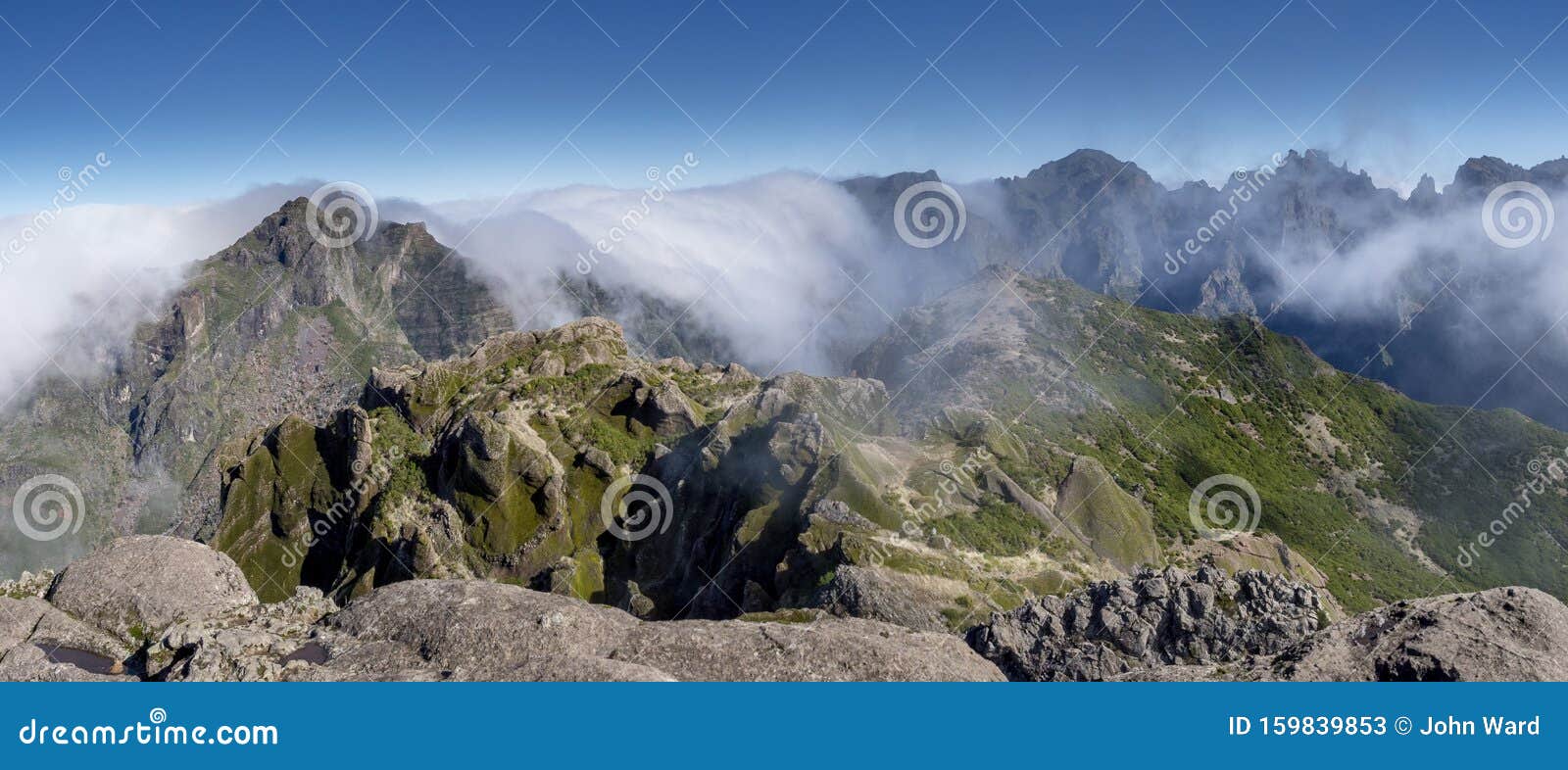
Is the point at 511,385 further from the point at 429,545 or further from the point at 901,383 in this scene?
the point at 901,383

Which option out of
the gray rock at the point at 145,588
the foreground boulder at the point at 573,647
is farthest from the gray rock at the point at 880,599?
the gray rock at the point at 145,588

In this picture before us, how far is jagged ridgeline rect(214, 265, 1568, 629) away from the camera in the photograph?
165ft

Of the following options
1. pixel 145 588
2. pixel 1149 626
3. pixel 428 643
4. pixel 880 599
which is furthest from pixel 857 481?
pixel 145 588

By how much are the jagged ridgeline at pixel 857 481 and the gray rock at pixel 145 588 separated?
23.5 m

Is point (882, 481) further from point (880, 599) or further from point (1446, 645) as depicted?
point (1446, 645)

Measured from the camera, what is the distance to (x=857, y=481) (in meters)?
50.1

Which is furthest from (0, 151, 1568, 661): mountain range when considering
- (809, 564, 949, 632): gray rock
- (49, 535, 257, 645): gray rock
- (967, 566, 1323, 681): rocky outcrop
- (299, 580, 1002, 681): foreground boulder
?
(49, 535, 257, 645): gray rock

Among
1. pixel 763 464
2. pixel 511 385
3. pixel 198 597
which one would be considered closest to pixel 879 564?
pixel 763 464

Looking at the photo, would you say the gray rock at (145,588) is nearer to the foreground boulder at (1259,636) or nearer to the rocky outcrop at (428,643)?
the rocky outcrop at (428,643)

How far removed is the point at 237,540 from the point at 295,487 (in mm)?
6190

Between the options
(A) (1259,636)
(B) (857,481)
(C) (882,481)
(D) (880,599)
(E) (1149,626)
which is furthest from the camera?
(C) (882,481)

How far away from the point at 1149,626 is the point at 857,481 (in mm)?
19940

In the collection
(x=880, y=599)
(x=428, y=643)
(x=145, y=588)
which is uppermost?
(x=880, y=599)

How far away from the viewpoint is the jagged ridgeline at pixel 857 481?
50.2 m
